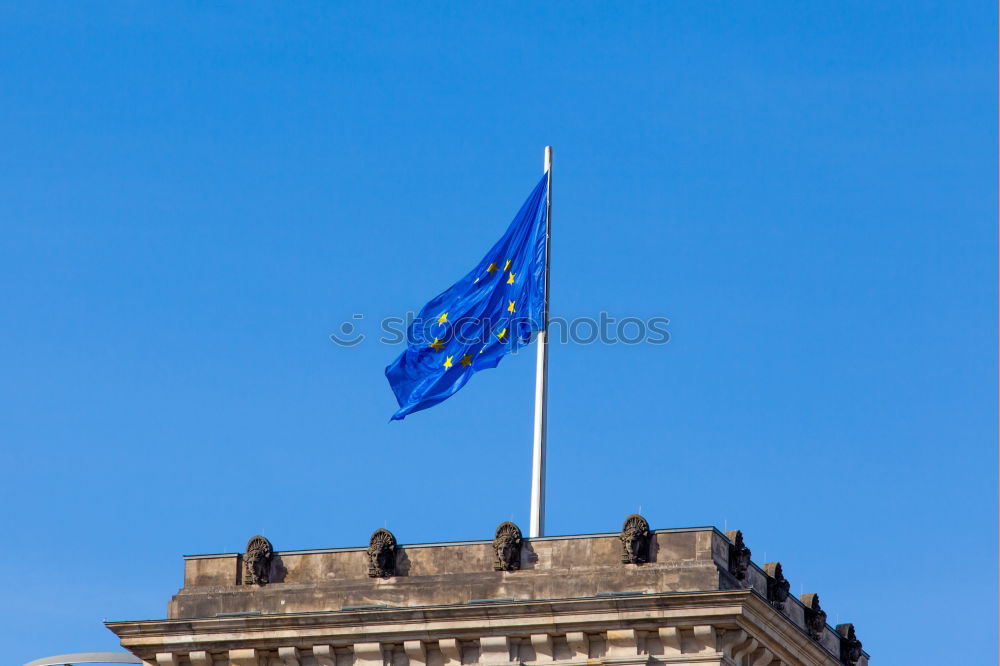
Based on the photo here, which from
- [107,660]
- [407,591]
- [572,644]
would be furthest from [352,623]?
[107,660]

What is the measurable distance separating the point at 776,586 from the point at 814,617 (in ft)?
10.9

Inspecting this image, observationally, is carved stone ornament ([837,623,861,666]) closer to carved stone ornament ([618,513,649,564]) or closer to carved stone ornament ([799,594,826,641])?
carved stone ornament ([799,594,826,641])

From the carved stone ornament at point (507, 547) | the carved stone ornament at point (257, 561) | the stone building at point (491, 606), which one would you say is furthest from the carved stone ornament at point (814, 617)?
the carved stone ornament at point (257, 561)

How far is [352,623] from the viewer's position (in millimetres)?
68625

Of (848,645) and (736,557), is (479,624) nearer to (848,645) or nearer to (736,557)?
(736,557)

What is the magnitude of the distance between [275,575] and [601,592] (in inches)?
372

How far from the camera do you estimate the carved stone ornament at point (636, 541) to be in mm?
67250

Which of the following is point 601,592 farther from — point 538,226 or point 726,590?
point 538,226

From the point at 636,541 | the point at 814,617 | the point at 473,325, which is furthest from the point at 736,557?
the point at 473,325

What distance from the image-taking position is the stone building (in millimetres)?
66250

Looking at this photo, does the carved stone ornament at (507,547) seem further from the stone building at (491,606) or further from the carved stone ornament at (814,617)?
the carved stone ornament at (814,617)

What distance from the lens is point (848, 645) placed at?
75375mm

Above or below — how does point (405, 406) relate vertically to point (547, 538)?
above

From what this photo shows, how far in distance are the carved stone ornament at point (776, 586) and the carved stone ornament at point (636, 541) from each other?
181 inches
